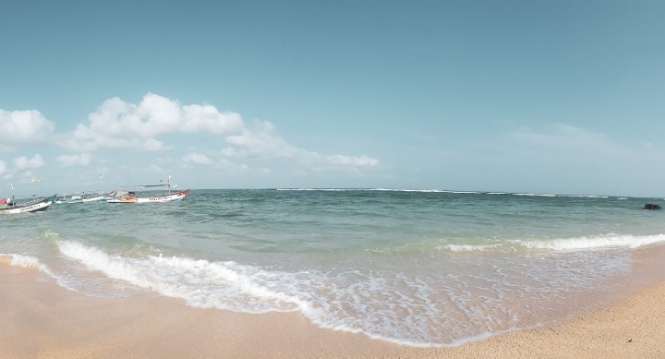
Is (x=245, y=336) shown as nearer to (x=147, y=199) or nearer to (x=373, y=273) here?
(x=373, y=273)

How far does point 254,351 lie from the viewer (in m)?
4.88

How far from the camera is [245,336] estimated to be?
5.36 meters

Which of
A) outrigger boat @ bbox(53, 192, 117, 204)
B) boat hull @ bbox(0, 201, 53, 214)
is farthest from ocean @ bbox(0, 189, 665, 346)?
outrigger boat @ bbox(53, 192, 117, 204)

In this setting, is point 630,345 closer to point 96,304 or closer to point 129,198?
point 96,304

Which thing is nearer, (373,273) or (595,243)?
(373,273)

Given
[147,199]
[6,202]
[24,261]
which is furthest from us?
[147,199]

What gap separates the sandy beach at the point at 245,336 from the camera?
4730 mm

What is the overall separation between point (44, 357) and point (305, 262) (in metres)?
6.49

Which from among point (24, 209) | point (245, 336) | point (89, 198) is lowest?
point (24, 209)

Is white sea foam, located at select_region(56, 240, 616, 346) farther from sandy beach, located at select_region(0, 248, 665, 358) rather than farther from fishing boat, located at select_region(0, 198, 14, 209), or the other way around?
fishing boat, located at select_region(0, 198, 14, 209)

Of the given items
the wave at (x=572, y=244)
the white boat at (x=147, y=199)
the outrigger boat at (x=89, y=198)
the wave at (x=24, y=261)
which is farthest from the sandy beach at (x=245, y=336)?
the outrigger boat at (x=89, y=198)

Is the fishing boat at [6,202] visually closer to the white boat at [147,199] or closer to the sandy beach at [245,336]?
the white boat at [147,199]

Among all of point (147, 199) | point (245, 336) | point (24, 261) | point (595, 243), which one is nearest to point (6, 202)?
point (147, 199)

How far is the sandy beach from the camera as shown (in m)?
4.73
